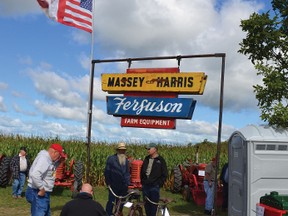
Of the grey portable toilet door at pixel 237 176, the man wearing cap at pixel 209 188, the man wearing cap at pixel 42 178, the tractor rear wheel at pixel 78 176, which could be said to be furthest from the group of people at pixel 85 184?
the man wearing cap at pixel 209 188

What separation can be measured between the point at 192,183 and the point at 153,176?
631 cm

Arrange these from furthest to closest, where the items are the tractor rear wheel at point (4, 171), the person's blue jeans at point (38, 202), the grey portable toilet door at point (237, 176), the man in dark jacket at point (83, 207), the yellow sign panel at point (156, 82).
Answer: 1. the tractor rear wheel at point (4, 171)
2. the yellow sign panel at point (156, 82)
3. the grey portable toilet door at point (237, 176)
4. the person's blue jeans at point (38, 202)
5. the man in dark jacket at point (83, 207)

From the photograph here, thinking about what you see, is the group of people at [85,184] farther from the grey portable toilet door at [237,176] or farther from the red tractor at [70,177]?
the grey portable toilet door at [237,176]

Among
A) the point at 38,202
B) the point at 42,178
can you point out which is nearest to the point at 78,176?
the point at 38,202

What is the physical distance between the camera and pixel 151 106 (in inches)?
530

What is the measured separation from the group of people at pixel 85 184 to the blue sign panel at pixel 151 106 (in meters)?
2.92

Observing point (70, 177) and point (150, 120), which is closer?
point (150, 120)

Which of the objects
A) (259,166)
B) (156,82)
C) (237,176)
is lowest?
(237,176)

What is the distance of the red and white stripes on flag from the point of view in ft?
44.9

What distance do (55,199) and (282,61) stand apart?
8.97 meters

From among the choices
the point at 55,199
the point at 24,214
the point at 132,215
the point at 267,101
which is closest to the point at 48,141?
the point at 55,199

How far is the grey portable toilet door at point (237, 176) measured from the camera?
8672 mm

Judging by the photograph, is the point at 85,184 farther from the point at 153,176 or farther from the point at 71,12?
the point at 71,12

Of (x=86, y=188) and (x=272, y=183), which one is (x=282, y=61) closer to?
(x=272, y=183)
